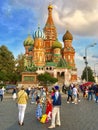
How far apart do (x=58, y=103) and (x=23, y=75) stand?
223 ft

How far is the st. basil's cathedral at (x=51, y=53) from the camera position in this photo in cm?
9838

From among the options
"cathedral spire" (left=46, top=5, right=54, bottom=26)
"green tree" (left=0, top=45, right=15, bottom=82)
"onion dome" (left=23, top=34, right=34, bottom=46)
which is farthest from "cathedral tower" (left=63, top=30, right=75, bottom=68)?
"green tree" (left=0, top=45, right=15, bottom=82)

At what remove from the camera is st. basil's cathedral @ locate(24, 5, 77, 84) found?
323ft

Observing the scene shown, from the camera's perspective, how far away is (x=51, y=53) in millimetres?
108250

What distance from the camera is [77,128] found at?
1118 cm

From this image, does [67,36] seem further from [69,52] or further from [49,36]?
[49,36]

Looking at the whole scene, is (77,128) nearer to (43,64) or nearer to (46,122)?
(46,122)

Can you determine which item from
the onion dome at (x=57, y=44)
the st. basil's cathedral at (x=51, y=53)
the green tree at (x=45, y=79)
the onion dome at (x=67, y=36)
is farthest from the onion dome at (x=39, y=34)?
the green tree at (x=45, y=79)

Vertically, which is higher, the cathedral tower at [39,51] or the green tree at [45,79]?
the cathedral tower at [39,51]

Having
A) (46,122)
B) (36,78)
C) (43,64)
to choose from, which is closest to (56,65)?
(43,64)

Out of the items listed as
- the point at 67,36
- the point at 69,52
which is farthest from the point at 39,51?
the point at 67,36

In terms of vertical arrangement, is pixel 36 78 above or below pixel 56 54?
below

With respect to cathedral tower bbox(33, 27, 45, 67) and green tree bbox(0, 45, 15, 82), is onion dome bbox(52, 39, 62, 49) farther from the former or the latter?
green tree bbox(0, 45, 15, 82)

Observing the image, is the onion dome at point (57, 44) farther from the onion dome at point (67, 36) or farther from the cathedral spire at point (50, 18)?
the cathedral spire at point (50, 18)
